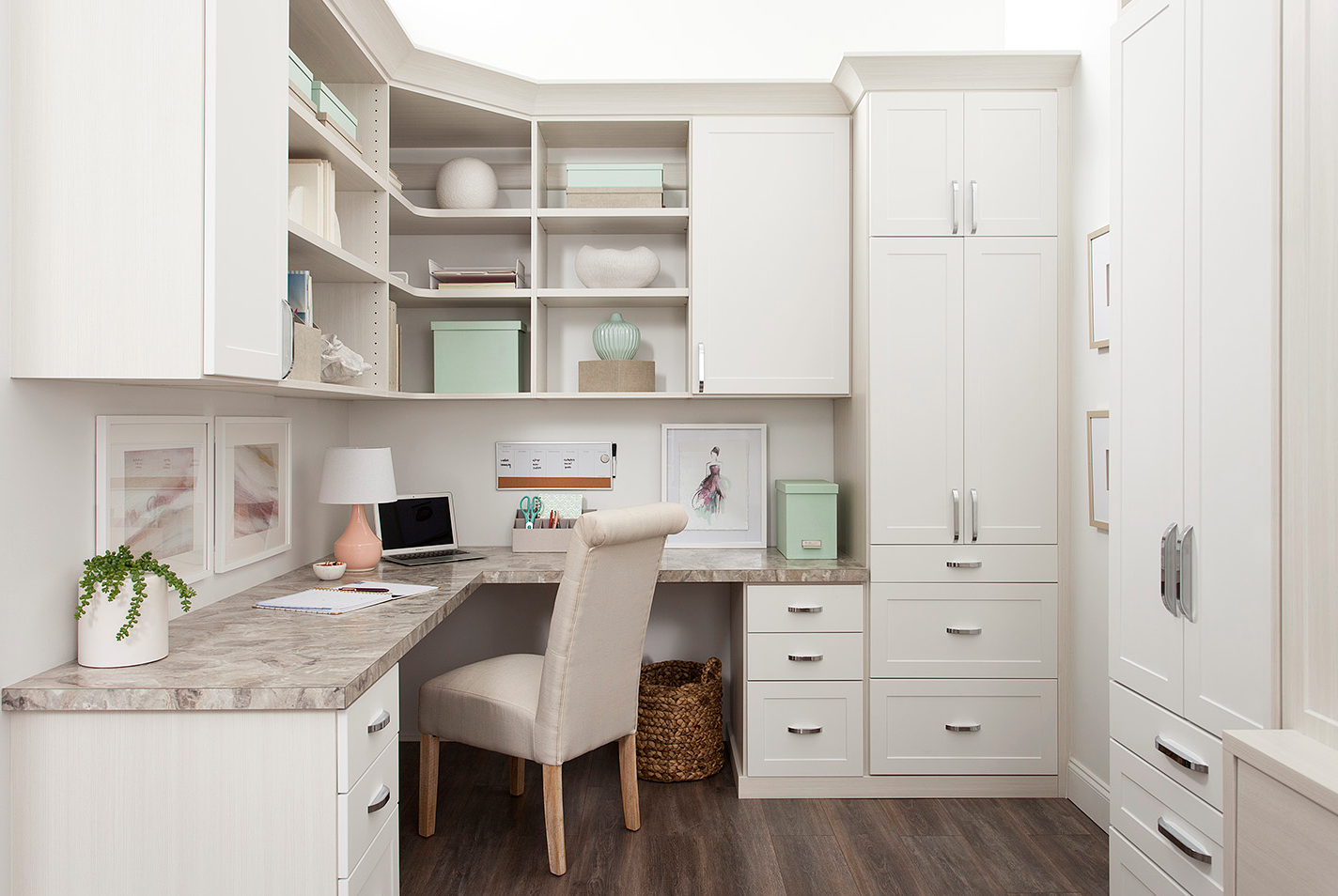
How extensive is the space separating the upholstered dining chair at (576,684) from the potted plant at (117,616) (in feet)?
2.97

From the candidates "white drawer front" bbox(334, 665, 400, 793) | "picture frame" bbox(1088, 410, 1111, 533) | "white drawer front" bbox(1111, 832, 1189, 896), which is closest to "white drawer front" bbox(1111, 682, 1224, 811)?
"white drawer front" bbox(1111, 832, 1189, 896)

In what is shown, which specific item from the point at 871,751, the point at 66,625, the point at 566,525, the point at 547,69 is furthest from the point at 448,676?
the point at 547,69

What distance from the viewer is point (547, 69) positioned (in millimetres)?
3277

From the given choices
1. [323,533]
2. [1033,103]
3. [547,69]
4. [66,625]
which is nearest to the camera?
[66,625]

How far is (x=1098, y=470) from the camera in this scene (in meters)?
2.57

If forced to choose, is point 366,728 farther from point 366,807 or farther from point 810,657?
point 810,657

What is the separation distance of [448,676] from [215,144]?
1.59 meters

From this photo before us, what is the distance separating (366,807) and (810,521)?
1.79m

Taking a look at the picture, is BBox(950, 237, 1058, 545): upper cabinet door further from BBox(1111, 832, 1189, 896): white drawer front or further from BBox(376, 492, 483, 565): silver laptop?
BBox(376, 492, 483, 565): silver laptop

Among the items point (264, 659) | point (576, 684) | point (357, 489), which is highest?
point (357, 489)

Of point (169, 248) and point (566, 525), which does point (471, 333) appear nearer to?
point (566, 525)

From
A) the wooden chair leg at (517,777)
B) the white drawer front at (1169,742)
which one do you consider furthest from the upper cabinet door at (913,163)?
the wooden chair leg at (517,777)

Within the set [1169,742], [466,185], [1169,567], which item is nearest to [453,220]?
[466,185]

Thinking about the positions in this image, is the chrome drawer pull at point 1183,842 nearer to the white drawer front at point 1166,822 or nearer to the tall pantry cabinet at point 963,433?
the white drawer front at point 1166,822
